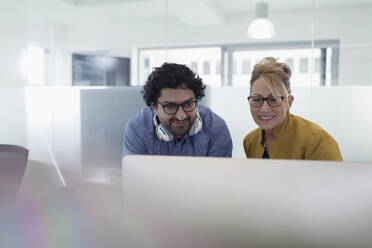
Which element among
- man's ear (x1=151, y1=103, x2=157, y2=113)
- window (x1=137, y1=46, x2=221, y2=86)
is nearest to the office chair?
man's ear (x1=151, y1=103, x2=157, y2=113)

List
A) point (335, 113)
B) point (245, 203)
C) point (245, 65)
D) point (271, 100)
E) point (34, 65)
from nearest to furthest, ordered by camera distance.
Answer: point (245, 203) < point (271, 100) < point (335, 113) < point (245, 65) < point (34, 65)

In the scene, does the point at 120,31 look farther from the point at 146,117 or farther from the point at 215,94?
the point at 146,117

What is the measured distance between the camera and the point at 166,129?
144cm

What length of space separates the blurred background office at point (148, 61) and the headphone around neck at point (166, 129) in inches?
33.9

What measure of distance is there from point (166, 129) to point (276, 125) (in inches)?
18.6

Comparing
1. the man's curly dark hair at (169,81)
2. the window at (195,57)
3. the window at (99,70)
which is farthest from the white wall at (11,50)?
the man's curly dark hair at (169,81)

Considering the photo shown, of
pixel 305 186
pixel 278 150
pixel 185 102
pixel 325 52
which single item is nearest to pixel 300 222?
pixel 305 186

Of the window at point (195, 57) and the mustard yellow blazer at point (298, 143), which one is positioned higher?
the window at point (195, 57)

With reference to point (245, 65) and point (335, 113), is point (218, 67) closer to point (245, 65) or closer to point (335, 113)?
point (245, 65)

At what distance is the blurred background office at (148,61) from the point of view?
7.97 feet

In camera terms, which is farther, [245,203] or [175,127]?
[175,127]

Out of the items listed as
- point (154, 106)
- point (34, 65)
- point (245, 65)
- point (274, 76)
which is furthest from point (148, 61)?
point (274, 76)

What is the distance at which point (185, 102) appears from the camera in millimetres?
1457

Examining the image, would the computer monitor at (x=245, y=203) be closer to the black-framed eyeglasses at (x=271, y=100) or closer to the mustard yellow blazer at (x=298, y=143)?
the mustard yellow blazer at (x=298, y=143)
